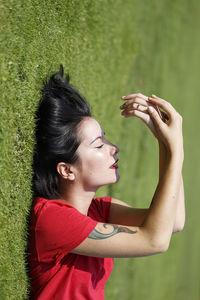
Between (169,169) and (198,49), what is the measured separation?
29.6ft

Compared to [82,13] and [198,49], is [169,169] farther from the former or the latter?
[198,49]

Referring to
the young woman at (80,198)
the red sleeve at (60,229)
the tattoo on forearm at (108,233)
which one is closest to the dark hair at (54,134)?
the young woman at (80,198)

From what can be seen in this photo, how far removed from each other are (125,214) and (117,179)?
20.8 inches

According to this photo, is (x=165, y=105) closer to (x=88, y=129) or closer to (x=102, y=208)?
(x=88, y=129)

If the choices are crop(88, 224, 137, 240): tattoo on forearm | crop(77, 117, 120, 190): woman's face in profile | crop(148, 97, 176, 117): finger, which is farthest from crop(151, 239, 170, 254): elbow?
crop(148, 97, 176, 117): finger

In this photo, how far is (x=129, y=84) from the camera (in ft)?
22.1

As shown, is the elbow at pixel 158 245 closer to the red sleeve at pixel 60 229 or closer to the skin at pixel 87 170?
the red sleeve at pixel 60 229

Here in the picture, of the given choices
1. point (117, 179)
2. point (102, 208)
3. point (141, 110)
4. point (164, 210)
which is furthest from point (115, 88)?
point (164, 210)

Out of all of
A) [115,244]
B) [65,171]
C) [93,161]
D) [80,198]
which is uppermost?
[93,161]

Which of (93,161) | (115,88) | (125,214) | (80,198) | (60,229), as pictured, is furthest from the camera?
(115,88)

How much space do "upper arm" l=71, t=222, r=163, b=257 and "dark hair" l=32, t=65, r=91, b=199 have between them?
0.47m

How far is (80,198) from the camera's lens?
3234 mm

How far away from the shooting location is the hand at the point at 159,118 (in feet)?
10.3

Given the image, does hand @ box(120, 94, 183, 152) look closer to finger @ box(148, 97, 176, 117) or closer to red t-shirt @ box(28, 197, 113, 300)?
finger @ box(148, 97, 176, 117)
